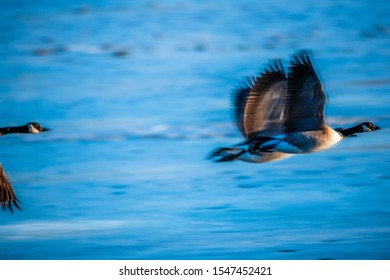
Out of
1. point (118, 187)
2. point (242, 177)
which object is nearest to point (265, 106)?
point (242, 177)

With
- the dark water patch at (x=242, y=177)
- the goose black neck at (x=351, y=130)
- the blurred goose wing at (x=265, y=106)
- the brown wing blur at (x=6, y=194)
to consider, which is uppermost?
the blurred goose wing at (x=265, y=106)

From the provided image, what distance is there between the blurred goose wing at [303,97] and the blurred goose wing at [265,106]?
41 centimetres

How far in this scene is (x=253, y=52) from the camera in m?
7.41

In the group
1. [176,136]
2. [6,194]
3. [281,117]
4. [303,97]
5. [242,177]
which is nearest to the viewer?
[303,97]

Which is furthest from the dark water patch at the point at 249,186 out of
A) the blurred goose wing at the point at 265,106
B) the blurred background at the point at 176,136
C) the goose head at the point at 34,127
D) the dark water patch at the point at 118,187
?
the goose head at the point at 34,127

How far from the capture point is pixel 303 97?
6121 mm

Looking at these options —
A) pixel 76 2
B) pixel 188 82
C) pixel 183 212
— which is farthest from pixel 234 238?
pixel 76 2

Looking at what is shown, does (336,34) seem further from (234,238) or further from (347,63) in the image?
(234,238)

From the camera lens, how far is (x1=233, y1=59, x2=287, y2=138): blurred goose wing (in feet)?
22.3

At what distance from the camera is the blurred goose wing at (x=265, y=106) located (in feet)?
22.3

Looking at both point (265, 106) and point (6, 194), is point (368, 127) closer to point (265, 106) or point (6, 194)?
point (265, 106)

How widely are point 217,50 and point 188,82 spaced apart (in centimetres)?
31

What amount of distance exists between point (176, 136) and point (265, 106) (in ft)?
2.36

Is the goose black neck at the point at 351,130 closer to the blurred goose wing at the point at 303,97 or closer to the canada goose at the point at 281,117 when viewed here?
the canada goose at the point at 281,117
